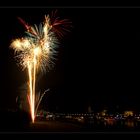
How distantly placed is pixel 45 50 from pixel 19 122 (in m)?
6.55

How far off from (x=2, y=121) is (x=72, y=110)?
3527 inches

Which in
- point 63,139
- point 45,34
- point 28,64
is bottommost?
point 63,139

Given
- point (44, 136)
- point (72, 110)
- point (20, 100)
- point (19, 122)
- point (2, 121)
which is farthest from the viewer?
point (72, 110)

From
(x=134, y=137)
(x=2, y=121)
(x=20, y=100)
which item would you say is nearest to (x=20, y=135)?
(x=134, y=137)

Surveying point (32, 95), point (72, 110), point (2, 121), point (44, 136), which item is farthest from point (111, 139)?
point (72, 110)

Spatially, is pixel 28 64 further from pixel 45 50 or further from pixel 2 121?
pixel 2 121

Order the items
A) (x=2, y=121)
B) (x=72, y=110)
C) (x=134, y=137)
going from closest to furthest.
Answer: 1. (x=134, y=137)
2. (x=2, y=121)
3. (x=72, y=110)

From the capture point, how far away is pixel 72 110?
109m

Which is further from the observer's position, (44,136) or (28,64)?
(28,64)

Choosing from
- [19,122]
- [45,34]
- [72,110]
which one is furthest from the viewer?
[72,110]

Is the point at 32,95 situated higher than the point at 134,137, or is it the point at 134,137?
the point at 32,95

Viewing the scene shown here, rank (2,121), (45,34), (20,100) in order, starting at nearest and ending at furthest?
(2,121)
(45,34)
(20,100)

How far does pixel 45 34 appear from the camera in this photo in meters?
25.2

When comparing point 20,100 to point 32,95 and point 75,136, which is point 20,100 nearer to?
point 32,95
